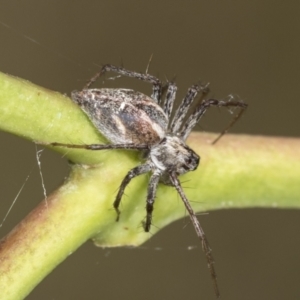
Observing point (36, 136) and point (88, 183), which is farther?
point (88, 183)

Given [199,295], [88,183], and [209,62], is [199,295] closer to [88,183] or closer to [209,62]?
[209,62]

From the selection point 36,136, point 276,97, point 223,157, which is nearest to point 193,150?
point 223,157

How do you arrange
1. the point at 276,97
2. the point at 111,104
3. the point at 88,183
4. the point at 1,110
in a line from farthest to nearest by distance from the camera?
the point at 276,97 → the point at 111,104 → the point at 88,183 → the point at 1,110

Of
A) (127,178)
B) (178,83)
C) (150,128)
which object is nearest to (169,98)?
(150,128)

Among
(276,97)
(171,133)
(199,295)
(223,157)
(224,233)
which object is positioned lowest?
(199,295)

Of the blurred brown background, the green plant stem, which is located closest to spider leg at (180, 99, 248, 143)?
the green plant stem

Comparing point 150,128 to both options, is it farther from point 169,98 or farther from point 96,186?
point 96,186
